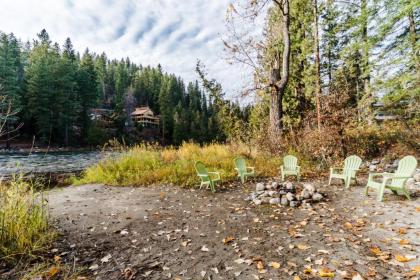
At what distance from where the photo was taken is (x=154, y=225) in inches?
195

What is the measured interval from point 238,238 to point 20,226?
3236 mm

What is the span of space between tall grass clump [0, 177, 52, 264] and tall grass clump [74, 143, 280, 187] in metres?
4.58

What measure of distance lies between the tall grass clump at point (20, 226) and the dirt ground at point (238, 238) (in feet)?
1.11

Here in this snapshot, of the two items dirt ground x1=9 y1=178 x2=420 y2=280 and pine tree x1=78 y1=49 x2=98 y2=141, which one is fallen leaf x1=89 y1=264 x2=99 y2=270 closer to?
dirt ground x1=9 y1=178 x2=420 y2=280

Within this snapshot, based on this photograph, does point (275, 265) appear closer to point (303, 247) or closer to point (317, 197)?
point (303, 247)

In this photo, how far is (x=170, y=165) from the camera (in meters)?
9.73

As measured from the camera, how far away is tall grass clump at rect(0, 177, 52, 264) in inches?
138

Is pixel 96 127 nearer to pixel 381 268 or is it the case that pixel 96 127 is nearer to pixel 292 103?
pixel 292 103

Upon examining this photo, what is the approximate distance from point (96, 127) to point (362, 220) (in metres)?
42.1

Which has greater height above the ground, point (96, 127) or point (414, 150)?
point (96, 127)

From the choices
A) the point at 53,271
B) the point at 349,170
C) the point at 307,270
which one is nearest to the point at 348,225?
the point at 307,270

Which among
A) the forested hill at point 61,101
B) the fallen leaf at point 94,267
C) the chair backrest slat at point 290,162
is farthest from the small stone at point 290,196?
the forested hill at point 61,101

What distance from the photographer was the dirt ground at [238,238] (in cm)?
321

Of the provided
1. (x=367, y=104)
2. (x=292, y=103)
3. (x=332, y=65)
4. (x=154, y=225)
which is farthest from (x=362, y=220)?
(x=332, y=65)
